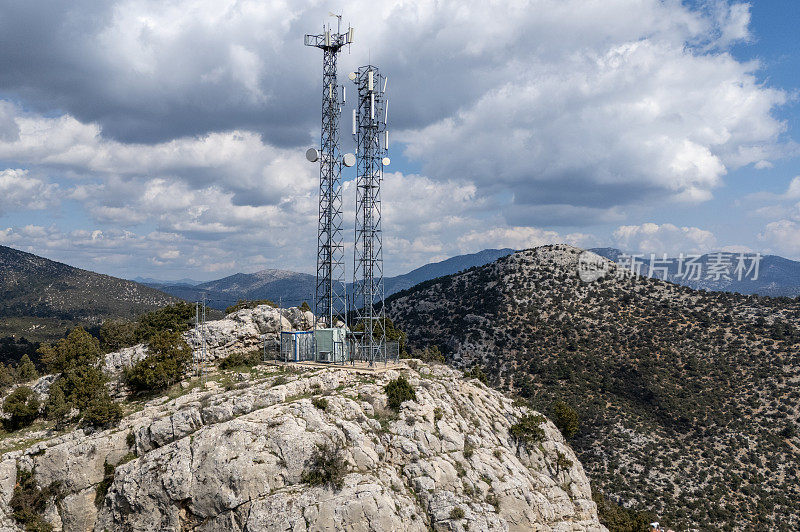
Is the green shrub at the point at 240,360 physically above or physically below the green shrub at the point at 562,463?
above

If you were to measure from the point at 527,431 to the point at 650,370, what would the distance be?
176 feet

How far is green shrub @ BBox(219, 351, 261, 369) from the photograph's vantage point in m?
48.0

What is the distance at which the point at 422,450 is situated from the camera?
35.2 m

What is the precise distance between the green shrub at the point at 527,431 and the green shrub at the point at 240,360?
85.7ft

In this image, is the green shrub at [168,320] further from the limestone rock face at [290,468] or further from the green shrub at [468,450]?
the green shrub at [468,450]

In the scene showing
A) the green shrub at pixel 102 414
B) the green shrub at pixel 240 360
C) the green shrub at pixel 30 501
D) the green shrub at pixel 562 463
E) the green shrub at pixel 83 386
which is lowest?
the green shrub at pixel 562 463

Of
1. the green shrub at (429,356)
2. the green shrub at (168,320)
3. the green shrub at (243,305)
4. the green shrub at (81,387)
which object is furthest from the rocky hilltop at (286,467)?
the green shrub at (429,356)

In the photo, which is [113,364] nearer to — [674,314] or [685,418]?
[685,418]

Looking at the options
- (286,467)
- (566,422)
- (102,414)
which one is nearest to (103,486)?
(102,414)

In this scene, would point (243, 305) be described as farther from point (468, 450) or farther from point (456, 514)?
point (456, 514)

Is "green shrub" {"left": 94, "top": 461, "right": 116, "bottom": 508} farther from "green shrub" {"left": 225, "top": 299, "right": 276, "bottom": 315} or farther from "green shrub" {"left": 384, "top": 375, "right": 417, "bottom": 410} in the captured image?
"green shrub" {"left": 225, "top": 299, "right": 276, "bottom": 315}

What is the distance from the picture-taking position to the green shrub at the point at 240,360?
4803 centimetres

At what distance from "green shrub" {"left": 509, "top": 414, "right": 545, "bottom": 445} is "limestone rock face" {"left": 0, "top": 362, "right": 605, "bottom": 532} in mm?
2950

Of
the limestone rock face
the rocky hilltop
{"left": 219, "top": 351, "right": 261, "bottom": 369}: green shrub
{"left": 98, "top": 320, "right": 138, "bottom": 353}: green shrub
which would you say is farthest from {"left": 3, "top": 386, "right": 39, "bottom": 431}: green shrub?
{"left": 98, "top": 320, "right": 138, "bottom": 353}: green shrub
